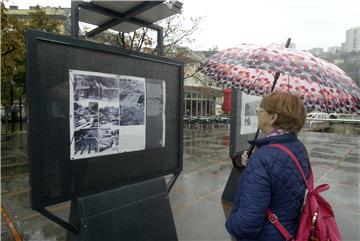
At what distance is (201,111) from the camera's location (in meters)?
35.5

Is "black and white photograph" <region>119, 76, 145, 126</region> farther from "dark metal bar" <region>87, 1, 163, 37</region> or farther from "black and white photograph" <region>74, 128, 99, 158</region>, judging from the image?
"dark metal bar" <region>87, 1, 163, 37</region>

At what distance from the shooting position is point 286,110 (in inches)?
73.7

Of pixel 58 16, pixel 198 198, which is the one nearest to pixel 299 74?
pixel 198 198

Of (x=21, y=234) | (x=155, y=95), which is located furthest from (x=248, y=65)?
(x=21, y=234)

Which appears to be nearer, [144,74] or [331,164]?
[144,74]

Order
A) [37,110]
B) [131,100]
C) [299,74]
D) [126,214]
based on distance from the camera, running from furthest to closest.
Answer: [131,100]
[126,214]
[299,74]
[37,110]

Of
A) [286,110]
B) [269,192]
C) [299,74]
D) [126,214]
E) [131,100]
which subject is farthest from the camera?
[131,100]

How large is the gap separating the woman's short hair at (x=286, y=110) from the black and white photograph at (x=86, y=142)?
55.0 inches

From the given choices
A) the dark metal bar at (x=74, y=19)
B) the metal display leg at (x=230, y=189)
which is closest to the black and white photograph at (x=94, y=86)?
the dark metal bar at (x=74, y=19)

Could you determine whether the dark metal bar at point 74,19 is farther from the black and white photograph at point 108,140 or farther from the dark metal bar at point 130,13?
the black and white photograph at point 108,140

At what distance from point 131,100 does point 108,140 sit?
437 millimetres

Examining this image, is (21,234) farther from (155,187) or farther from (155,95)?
(155,95)

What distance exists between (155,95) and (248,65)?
96cm

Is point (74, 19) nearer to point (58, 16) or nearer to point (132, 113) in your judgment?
point (132, 113)
